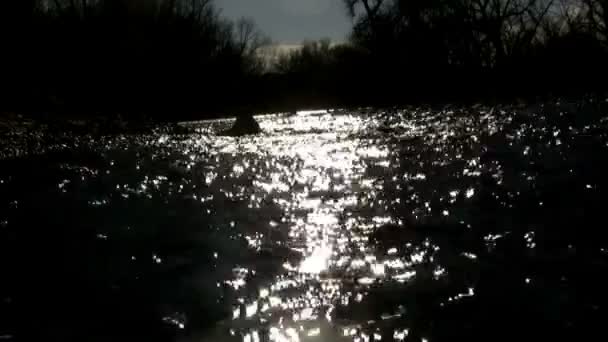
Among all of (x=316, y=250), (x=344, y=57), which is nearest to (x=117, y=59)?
(x=344, y=57)

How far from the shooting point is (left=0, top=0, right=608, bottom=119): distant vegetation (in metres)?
23.4

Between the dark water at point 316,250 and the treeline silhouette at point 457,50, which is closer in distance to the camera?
the dark water at point 316,250

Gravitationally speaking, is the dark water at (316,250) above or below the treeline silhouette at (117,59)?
below

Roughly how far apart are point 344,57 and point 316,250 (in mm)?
33911

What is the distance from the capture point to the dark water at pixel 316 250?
1904 mm

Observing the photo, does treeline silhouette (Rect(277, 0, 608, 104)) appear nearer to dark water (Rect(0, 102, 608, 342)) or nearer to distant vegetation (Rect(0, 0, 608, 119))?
distant vegetation (Rect(0, 0, 608, 119))

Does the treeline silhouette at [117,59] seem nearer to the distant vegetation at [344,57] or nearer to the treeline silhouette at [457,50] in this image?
the distant vegetation at [344,57]

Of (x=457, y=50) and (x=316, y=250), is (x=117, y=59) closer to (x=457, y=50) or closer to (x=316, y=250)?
(x=457, y=50)

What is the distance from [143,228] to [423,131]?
6.50m

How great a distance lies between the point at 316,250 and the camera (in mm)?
2803

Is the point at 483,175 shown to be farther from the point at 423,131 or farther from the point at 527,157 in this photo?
the point at 423,131

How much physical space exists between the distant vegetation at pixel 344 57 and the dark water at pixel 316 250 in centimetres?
1607

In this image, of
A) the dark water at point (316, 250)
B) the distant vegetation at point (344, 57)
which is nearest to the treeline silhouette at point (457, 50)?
the distant vegetation at point (344, 57)

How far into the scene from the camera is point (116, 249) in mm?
2973
